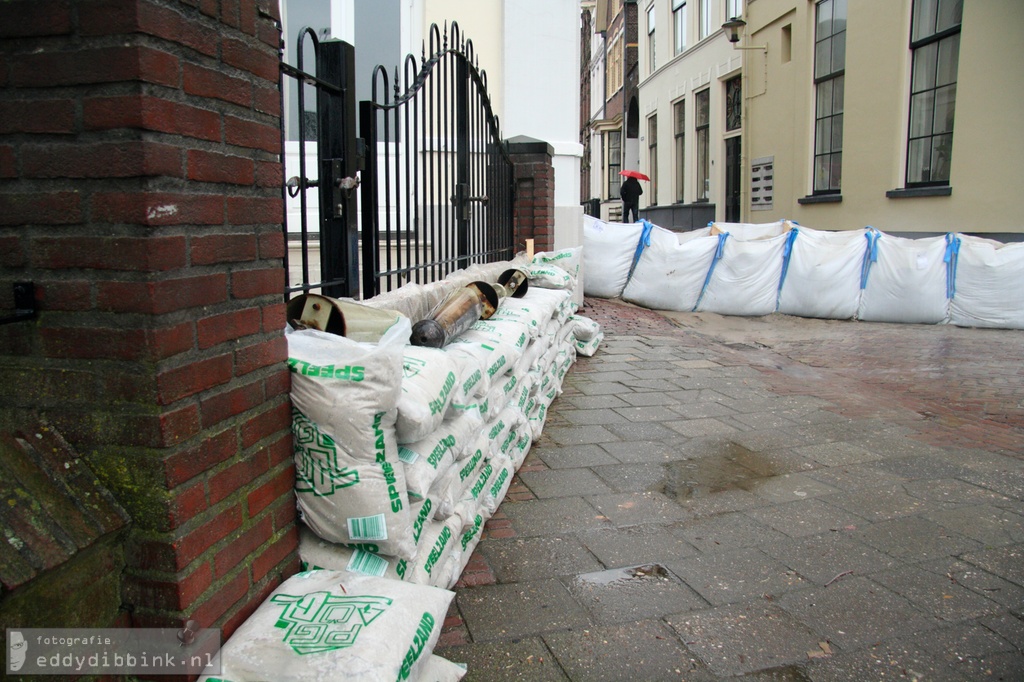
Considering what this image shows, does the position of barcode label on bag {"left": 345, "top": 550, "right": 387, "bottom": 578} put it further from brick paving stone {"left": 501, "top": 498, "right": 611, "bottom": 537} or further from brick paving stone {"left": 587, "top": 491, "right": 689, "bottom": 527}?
brick paving stone {"left": 587, "top": 491, "right": 689, "bottom": 527}

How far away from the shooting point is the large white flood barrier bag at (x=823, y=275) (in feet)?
31.4

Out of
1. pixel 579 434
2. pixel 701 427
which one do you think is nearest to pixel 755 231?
pixel 701 427

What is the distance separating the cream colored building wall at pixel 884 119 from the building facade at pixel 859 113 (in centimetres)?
2

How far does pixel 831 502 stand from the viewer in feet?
11.7

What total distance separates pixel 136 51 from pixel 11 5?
32cm

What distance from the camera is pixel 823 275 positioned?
9.70m

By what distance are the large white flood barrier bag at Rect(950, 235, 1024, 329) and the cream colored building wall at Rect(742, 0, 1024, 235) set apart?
1.13 metres

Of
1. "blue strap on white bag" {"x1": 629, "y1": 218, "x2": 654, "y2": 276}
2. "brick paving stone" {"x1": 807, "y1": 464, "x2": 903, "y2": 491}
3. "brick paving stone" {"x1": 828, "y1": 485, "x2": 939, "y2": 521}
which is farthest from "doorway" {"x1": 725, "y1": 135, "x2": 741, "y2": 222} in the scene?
"brick paving stone" {"x1": 828, "y1": 485, "x2": 939, "y2": 521}

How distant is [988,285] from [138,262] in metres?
9.34

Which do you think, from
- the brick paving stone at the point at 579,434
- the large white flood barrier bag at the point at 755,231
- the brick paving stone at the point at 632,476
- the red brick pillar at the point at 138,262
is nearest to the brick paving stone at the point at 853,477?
the brick paving stone at the point at 632,476

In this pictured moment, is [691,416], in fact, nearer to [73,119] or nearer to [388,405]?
[388,405]

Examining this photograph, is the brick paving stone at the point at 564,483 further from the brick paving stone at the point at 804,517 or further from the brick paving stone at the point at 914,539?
the brick paving stone at the point at 914,539

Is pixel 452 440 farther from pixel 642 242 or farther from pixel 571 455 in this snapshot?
pixel 642 242

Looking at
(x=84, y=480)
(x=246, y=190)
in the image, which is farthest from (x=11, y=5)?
(x=84, y=480)
